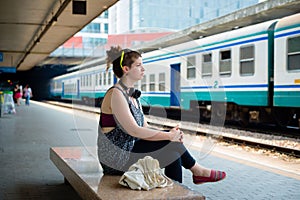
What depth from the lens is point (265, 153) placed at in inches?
364

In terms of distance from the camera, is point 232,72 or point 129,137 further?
point 232,72

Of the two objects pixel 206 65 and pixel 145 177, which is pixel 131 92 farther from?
pixel 206 65

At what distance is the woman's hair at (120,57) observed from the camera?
4.11 metres

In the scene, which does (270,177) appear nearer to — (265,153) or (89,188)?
(265,153)

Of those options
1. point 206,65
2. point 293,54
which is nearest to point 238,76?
point 206,65

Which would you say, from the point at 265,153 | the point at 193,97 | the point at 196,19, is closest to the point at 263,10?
the point at 193,97

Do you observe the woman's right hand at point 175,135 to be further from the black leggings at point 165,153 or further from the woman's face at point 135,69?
the woman's face at point 135,69

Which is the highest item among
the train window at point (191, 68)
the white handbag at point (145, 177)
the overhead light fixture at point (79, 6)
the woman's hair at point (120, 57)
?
the overhead light fixture at point (79, 6)

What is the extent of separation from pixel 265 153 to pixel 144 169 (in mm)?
6115

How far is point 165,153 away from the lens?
407cm

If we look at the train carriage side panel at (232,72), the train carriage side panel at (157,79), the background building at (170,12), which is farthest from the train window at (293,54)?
the background building at (170,12)

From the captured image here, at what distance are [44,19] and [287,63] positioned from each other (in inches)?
293

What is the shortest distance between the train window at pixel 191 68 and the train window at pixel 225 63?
1.43 metres

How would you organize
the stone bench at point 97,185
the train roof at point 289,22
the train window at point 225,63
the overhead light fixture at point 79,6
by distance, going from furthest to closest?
the train window at point 225,63
the train roof at point 289,22
the overhead light fixture at point 79,6
the stone bench at point 97,185
